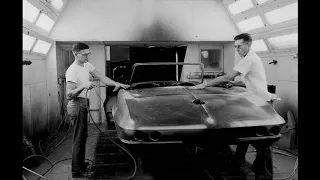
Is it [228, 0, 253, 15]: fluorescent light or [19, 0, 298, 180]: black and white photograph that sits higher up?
[228, 0, 253, 15]: fluorescent light

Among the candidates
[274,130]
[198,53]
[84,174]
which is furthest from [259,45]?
[84,174]

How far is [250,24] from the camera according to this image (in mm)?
5707

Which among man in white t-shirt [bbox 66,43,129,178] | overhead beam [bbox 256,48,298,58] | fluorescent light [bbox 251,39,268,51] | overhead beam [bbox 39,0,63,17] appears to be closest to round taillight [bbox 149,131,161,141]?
man in white t-shirt [bbox 66,43,129,178]

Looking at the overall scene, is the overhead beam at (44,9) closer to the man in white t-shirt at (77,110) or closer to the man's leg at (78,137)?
the man in white t-shirt at (77,110)

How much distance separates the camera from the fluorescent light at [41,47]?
5.12 m

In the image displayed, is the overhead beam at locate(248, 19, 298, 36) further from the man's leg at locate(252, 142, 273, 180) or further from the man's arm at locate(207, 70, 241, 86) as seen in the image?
the man's leg at locate(252, 142, 273, 180)

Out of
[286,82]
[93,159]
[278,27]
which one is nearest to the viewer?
[93,159]

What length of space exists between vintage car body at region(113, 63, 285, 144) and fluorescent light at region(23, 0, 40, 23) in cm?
267

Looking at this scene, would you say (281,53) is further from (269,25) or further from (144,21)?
(144,21)

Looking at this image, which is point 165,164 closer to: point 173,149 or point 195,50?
point 173,149

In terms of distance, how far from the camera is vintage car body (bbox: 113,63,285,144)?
240 cm

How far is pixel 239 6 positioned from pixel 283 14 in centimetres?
142
